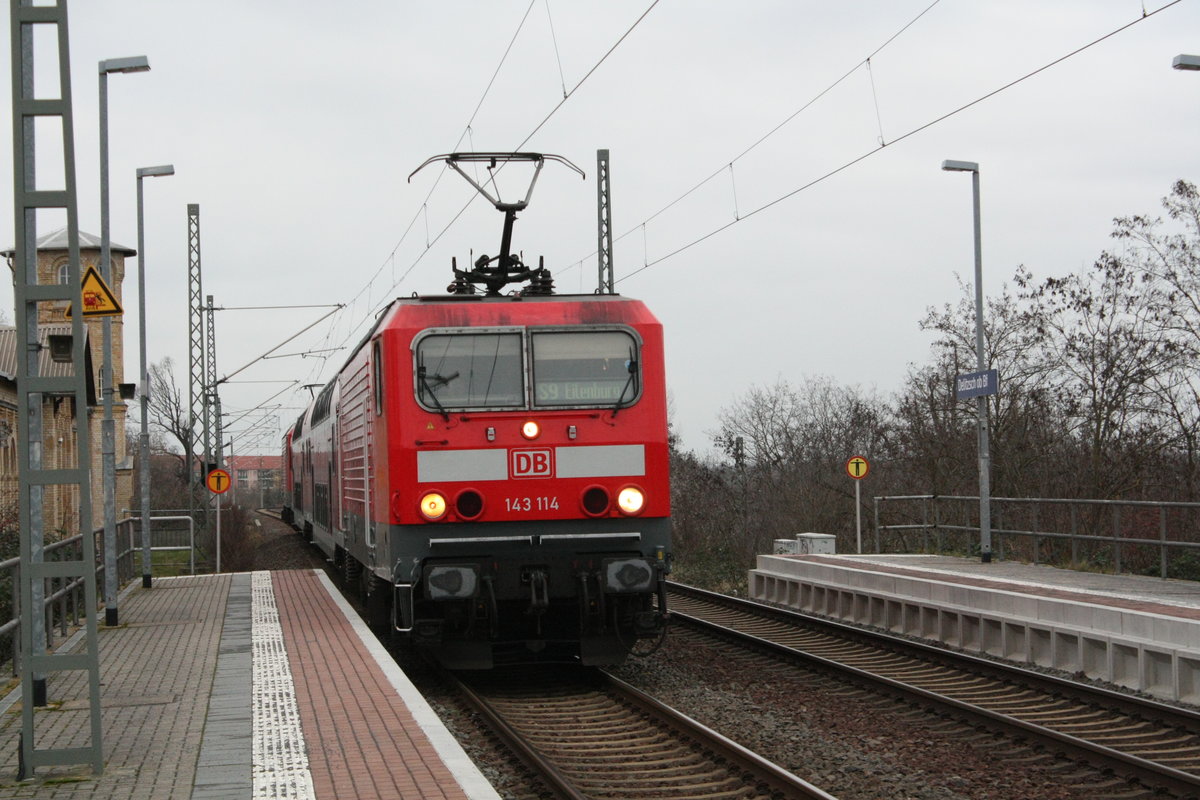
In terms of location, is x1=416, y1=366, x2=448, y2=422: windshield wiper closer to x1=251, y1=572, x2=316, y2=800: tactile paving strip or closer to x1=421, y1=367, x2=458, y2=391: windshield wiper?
x1=421, y1=367, x2=458, y2=391: windshield wiper

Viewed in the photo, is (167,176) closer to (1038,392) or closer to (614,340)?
(614,340)

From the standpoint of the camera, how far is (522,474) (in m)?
10.6

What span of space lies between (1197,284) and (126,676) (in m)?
19.8

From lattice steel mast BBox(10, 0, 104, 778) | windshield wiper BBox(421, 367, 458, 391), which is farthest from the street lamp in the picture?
lattice steel mast BBox(10, 0, 104, 778)

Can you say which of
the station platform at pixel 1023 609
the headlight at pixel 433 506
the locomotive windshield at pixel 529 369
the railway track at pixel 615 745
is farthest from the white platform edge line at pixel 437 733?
the station platform at pixel 1023 609

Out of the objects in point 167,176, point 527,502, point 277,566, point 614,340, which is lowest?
point 277,566

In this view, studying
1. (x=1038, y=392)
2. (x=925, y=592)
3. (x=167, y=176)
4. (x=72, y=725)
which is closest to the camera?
(x=72, y=725)

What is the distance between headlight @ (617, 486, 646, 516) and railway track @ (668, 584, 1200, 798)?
2.42 m

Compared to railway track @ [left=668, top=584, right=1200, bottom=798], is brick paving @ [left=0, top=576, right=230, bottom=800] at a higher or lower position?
higher

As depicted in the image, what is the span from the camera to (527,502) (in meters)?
10.6

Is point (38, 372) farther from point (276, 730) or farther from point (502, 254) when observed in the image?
point (502, 254)

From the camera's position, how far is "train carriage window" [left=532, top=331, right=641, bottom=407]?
1089cm

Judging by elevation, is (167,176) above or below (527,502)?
above

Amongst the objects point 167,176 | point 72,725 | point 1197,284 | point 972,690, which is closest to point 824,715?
point 972,690
